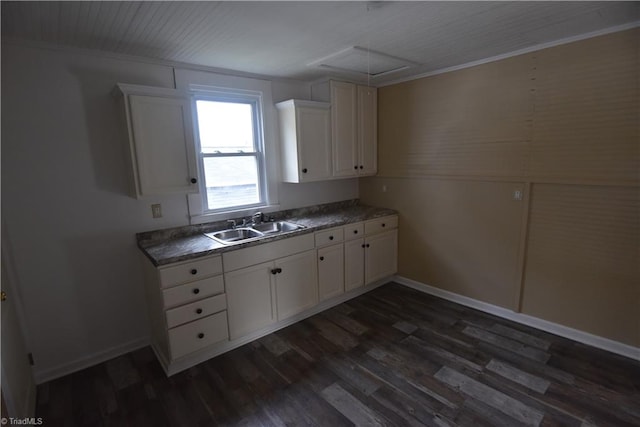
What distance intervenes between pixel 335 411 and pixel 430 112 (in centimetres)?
278

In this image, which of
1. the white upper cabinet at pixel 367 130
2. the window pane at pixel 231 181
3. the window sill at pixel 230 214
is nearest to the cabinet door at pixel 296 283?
the window sill at pixel 230 214

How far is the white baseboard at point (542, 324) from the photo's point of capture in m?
2.37

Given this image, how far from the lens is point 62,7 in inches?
63.6

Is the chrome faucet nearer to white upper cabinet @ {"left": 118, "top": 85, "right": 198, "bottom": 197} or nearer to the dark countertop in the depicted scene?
the dark countertop

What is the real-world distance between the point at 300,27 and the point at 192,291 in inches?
75.7

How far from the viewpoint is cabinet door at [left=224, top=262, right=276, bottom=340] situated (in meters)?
2.50

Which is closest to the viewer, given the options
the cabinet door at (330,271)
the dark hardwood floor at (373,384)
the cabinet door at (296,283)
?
the dark hardwood floor at (373,384)

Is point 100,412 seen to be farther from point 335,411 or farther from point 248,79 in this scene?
point 248,79

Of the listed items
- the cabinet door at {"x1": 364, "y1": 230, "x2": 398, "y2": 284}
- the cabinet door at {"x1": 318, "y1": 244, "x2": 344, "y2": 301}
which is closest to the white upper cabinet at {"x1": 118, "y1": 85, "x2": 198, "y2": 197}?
the cabinet door at {"x1": 318, "y1": 244, "x2": 344, "y2": 301}

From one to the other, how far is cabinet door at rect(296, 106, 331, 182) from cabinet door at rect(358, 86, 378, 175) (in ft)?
1.50

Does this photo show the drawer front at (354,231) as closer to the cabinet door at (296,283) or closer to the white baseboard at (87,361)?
the cabinet door at (296,283)

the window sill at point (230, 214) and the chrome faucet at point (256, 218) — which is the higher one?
the window sill at point (230, 214)

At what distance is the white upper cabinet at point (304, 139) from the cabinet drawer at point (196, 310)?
1374 millimetres

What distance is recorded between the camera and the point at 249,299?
2.60m
